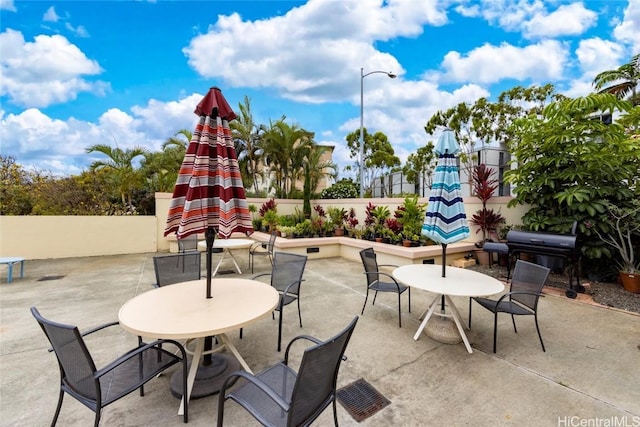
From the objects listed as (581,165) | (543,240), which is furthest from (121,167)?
(581,165)

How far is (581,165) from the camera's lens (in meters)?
4.94

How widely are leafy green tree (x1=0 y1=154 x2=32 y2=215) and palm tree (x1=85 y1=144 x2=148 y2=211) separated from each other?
5.88 feet

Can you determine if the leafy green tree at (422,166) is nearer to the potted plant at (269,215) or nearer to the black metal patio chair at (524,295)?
the potted plant at (269,215)

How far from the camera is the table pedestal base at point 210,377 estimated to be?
218 cm

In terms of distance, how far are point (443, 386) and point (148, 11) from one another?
10733mm

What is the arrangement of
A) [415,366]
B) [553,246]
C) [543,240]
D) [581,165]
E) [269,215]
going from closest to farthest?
[415,366]
[553,246]
[543,240]
[581,165]
[269,215]

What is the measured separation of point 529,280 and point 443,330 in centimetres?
110

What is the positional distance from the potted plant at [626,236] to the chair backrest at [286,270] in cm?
522

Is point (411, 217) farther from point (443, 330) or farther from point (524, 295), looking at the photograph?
point (443, 330)

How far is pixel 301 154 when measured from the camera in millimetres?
12789

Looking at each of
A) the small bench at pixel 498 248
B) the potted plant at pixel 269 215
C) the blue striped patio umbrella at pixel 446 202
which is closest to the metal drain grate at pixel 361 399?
the blue striped patio umbrella at pixel 446 202

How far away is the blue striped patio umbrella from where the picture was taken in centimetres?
319

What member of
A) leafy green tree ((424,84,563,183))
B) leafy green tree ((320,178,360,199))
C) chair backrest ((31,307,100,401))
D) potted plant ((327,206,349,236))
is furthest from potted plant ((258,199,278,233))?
leafy green tree ((424,84,563,183))

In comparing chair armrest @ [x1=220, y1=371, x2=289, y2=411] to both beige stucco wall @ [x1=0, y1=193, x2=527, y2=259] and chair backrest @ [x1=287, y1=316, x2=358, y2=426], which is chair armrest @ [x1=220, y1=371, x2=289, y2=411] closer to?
chair backrest @ [x1=287, y1=316, x2=358, y2=426]
